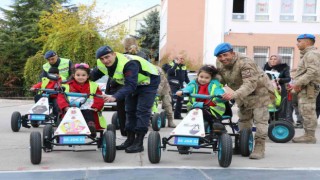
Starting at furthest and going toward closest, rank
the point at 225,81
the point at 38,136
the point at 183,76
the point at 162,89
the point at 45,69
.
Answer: the point at 183,76 → the point at 162,89 → the point at 45,69 → the point at 225,81 → the point at 38,136

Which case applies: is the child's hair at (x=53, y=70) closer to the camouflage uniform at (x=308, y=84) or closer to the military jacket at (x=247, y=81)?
the military jacket at (x=247, y=81)

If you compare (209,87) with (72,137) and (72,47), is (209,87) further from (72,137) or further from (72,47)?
(72,47)

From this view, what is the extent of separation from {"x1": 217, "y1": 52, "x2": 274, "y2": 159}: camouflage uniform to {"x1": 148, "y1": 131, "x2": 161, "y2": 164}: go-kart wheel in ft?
4.30

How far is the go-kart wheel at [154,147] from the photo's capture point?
613 centimetres

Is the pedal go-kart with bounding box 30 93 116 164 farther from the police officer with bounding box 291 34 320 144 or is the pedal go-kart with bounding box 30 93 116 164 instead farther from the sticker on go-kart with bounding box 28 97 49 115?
the police officer with bounding box 291 34 320 144

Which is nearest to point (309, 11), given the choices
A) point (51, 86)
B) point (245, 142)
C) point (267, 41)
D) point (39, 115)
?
point (267, 41)

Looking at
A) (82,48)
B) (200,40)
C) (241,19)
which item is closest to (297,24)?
(241,19)

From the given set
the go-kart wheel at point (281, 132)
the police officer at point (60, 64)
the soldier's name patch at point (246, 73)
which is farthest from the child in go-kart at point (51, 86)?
the soldier's name patch at point (246, 73)

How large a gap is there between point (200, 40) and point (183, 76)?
22127mm

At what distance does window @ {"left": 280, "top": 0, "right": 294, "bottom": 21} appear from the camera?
31.2 meters

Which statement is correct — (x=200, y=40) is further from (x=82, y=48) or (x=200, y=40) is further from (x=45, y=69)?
(x=45, y=69)

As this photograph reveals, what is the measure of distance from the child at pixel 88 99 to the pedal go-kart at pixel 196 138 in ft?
3.46

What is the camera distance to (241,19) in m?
31.4

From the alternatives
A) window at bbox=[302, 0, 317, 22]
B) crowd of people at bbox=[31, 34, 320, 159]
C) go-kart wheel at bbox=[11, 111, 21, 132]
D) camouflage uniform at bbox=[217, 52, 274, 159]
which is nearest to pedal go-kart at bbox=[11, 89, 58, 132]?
Result: go-kart wheel at bbox=[11, 111, 21, 132]
